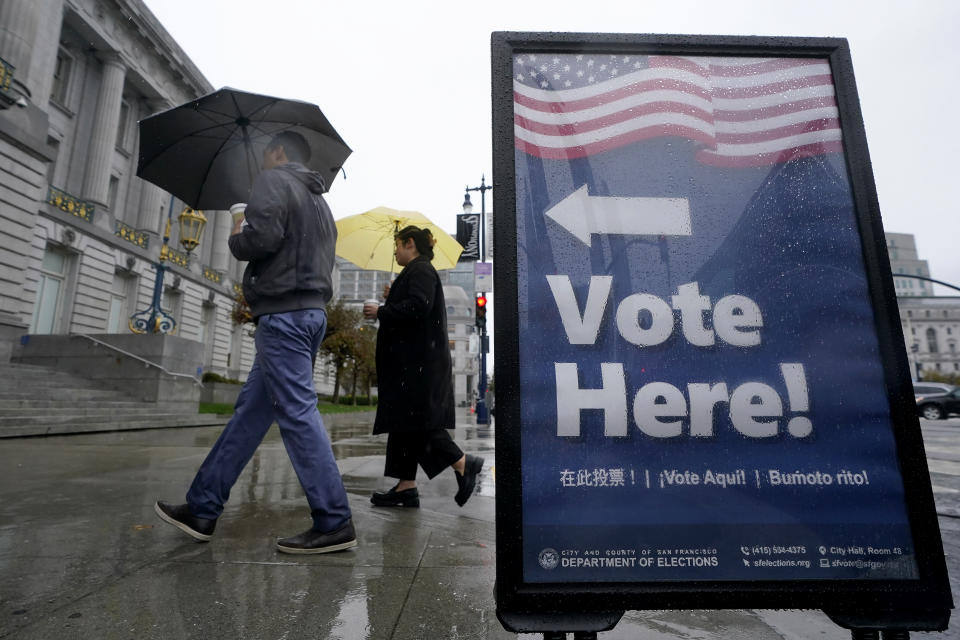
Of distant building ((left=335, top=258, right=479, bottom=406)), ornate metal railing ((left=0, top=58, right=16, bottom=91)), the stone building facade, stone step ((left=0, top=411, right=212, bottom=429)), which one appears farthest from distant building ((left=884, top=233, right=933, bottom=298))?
ornate metal railing ((left=0, top=58, right=16, bottom=91))

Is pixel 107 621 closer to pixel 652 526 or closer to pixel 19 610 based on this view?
pixel 19 610

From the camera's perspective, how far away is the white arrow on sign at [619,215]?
5.11 feet

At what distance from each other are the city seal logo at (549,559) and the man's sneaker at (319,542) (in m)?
1.34

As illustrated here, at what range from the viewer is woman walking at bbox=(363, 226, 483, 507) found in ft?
11.2

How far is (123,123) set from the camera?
28.6 m

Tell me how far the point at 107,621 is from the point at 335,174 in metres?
3.01

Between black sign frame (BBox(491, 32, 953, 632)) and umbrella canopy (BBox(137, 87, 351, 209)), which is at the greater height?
umbrella canopy (BBox(137, 87, 351, 209))

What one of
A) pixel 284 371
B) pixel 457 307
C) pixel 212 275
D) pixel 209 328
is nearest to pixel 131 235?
pixel 212 275

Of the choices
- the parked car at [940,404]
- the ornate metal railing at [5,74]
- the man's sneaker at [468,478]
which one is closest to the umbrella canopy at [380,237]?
the man's sneaker at [468,478]

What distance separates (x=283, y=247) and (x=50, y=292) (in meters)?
25.6

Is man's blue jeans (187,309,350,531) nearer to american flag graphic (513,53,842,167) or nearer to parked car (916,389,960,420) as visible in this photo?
american flag graphic (513,53,842,167)

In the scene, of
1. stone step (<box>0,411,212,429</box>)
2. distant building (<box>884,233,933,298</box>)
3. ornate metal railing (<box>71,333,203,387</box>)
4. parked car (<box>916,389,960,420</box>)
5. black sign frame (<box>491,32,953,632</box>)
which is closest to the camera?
black sign frame (<box>491,32,953,632</box>)

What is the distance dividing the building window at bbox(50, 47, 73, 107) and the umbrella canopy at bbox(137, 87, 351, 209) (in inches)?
1102

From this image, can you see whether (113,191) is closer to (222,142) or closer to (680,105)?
(222,142)
